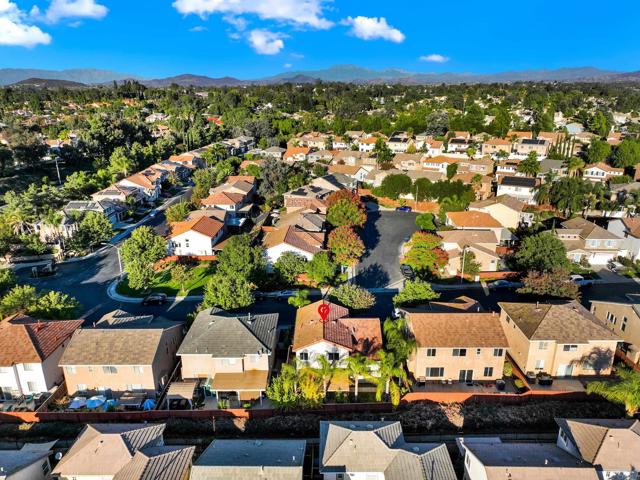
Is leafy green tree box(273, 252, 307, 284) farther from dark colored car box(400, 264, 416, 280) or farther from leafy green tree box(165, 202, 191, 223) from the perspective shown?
leafy green tree box(165, 202, 191, 223)

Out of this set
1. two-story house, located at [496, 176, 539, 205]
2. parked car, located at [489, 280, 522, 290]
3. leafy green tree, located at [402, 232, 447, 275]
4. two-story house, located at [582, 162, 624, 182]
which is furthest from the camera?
two-story house, located at [582, 162, 624, 182]

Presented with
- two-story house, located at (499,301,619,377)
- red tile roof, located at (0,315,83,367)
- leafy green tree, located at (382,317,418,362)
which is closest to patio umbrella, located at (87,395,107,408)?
red tile roof, located at (0,315,83,367)

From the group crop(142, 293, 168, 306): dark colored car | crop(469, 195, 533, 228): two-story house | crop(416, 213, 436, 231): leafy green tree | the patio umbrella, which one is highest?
crop(469, 195, 533, 228): two-story house

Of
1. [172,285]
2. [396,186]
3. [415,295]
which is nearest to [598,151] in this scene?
[396,186]

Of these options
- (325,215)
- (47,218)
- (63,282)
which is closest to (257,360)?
(63,282)

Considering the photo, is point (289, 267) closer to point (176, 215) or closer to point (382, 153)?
point (176, 215)

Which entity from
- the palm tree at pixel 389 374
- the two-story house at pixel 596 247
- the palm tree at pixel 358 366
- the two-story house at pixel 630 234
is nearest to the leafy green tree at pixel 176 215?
the palm tree at pixel 358 366

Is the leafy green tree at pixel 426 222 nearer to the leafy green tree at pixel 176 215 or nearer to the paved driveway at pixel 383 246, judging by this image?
the paved driveway at pixel 383 246

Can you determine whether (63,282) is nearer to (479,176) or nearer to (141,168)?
(141,168)
